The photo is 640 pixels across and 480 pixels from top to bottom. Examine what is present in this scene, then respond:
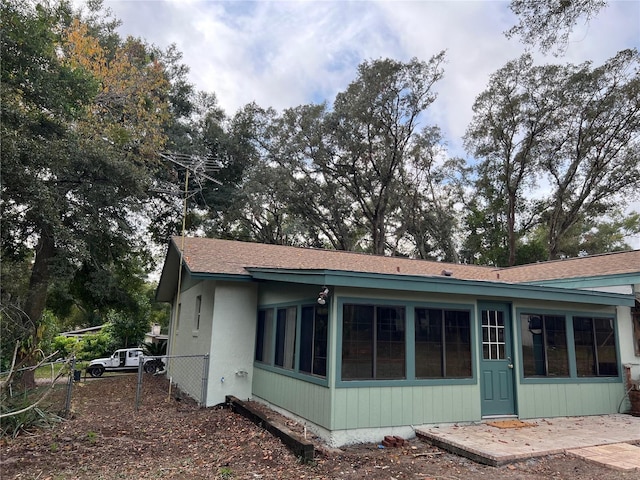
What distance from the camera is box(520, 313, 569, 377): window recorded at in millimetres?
7455

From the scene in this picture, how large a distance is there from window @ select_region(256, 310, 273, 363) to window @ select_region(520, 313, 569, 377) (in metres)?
4.54

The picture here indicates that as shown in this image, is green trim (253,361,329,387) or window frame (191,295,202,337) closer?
green trim (253,361,329,387)

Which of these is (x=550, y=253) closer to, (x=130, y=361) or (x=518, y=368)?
(x=518, y=368)

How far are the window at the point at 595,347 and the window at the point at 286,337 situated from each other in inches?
202

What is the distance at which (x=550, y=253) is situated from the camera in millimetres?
23203

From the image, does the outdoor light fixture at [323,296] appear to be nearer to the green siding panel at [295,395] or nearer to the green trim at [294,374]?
the green trim at [294,374]

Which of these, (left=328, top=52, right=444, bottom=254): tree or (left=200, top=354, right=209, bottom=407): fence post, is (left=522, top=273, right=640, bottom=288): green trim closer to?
(left=200, top=354, right=209, bottom=407): fence post

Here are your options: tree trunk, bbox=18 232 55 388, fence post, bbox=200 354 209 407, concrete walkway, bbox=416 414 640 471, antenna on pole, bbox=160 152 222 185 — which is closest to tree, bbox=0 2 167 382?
tree trunk, bbox=18 232 55 388

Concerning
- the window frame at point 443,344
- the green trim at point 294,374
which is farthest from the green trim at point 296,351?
the window frame at point 443,344

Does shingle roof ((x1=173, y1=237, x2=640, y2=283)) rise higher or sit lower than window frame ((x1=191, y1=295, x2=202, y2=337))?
higher

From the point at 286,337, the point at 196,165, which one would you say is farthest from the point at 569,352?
the point at 196,165

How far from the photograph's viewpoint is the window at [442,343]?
21.6 feet

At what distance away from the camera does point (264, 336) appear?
859 cm

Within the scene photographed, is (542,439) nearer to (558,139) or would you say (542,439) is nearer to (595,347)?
(595,347)
